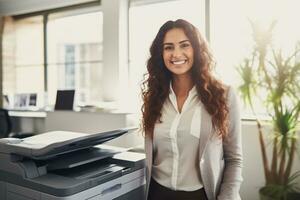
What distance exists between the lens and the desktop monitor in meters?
3.21

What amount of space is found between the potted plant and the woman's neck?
Result: 3.30 feet

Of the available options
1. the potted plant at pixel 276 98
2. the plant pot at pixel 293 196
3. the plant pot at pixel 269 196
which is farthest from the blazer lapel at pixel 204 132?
the plant pot at pixel 293 196

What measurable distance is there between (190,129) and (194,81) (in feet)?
0.82

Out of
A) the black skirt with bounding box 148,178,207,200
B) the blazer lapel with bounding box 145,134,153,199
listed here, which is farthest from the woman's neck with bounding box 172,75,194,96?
the black skirt with bounding box 148,178,207,200

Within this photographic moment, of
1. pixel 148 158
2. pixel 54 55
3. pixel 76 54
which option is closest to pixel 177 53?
pixel 148 158

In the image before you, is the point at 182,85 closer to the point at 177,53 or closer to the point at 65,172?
the point at 177,53

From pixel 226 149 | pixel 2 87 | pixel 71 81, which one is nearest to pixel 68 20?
pixel 71 81

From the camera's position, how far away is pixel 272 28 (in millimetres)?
2107

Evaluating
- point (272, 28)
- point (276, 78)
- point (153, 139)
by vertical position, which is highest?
point (272, 28)

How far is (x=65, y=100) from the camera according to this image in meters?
3.26

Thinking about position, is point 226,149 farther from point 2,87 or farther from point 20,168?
point 2,87

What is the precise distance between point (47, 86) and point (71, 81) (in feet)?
1.35

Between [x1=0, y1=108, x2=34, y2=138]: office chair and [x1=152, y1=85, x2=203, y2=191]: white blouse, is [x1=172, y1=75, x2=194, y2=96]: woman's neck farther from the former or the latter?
[x1=0, y1=108, x2=34, y2=138]: office chair

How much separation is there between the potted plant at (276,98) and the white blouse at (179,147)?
1090 mm
